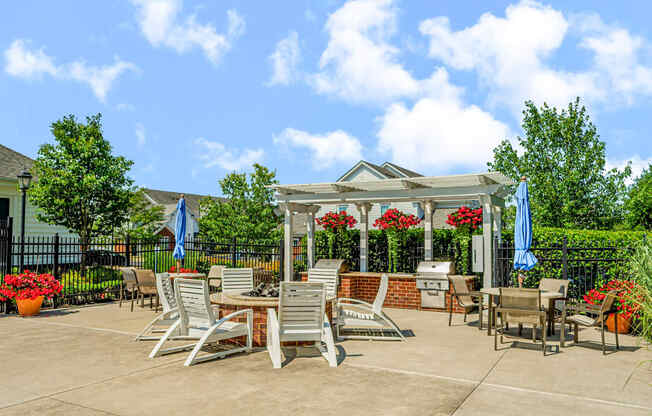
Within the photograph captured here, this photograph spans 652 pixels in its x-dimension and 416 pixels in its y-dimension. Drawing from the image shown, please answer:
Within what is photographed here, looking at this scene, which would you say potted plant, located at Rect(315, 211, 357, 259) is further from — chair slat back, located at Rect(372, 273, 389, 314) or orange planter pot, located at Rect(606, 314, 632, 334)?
orange planter pot, located at Rect(606, 314, 632, 334)

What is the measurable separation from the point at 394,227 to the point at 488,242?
4.32m

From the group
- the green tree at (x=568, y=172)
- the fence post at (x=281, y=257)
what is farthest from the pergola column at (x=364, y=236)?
the green tree at (x=568, y=172)

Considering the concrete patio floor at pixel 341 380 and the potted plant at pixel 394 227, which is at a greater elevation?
the potted plant at pixel 394 227

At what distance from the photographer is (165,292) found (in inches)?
304

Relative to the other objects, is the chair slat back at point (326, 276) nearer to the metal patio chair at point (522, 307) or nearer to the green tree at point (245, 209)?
the metal patio chair at point (522, 307)

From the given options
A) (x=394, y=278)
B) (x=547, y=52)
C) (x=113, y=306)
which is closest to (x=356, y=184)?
(x=394, y=278)

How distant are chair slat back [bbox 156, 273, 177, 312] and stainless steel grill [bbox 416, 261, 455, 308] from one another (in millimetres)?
6183

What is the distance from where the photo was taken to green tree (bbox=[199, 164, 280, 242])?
27.7 m

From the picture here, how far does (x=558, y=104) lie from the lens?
24453 millimetres

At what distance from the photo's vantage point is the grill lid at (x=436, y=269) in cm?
1158

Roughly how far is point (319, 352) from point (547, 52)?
925 centimetres

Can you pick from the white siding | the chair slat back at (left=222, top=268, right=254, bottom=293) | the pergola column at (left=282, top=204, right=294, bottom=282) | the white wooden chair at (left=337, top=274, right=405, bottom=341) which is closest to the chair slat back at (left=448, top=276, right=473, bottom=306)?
the white wooden chair at (left=337, top=274, right=405, bottom=341)

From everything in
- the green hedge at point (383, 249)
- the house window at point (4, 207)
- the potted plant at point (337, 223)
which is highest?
the house window at point (4, 207)

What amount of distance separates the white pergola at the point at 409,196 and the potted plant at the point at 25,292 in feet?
20.6
